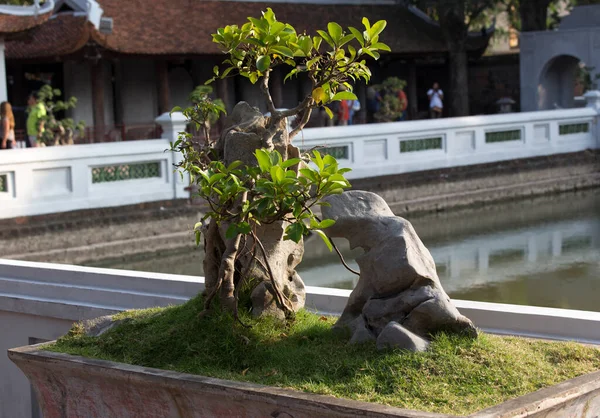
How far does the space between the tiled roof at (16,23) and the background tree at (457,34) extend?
29.6ft

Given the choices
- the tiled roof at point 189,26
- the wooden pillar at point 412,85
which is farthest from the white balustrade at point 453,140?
the wooden pillar at point 412,85

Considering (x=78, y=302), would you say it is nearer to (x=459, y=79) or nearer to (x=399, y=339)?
(x=399, y=339)

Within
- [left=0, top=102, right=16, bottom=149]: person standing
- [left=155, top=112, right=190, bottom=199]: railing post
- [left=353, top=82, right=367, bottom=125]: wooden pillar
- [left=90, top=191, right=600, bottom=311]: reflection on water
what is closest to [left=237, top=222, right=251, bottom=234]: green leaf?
[left=90, top=191, right=600, bottom=311]: reflection on water

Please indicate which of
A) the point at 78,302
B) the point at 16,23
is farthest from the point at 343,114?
the point at 78,302

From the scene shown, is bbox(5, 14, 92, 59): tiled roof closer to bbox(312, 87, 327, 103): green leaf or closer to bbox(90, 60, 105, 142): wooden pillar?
bbox(90, 60, 105, 142): wooden pillar

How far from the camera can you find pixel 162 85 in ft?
58.2

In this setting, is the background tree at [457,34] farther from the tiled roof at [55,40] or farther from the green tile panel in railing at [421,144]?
the tiled roof at [55,40]

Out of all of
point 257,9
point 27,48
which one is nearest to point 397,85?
point 257,9

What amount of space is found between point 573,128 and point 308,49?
526 inches

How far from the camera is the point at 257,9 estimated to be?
19609mm

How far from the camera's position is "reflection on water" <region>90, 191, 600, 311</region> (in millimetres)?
8469

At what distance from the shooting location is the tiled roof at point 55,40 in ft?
51.3

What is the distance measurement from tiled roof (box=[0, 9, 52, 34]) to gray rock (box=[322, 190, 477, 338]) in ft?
38.0

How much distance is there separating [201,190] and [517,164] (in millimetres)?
12066
